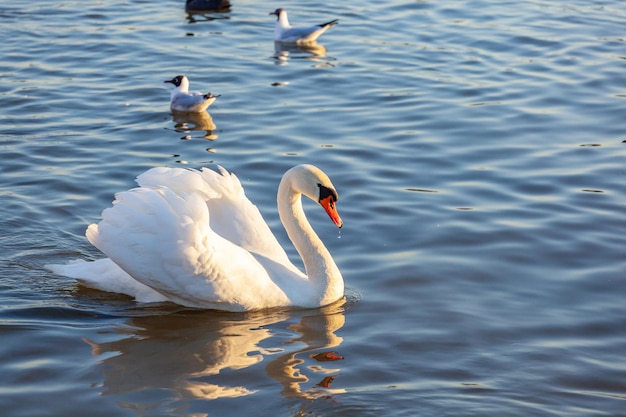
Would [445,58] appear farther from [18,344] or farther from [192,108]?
[18,344]

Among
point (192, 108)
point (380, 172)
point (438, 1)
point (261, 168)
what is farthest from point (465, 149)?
point (438, 1)

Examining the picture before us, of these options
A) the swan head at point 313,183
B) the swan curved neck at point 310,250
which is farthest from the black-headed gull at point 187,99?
the swan head at point 313,183

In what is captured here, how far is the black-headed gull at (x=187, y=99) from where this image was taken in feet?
44.3

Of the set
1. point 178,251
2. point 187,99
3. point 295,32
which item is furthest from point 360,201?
point 295,32

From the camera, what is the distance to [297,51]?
57.0 feet

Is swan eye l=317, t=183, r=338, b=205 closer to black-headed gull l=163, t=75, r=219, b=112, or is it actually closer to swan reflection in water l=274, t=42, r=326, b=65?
black-headed gull l=163, t=75, r=219, b=112

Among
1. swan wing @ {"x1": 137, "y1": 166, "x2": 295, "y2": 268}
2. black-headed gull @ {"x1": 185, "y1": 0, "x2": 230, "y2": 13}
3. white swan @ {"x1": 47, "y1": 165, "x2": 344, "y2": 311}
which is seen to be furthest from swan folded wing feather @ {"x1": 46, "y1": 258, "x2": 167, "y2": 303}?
black-headed gull @ {"x1": 185, "y1": 0, "x2": 230, "y2": 13}

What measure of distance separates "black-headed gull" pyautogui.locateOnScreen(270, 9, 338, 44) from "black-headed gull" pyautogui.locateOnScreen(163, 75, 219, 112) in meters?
4.03

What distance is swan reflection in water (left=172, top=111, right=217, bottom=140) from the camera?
42.9 feet

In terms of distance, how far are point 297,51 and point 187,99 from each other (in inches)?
164

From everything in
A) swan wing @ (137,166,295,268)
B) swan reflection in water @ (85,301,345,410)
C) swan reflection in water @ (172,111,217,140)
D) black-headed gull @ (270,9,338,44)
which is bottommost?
swan reflection in water @ (85,301,345,410)

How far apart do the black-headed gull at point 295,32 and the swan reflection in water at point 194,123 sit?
14.2 ft

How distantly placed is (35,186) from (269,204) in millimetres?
2229

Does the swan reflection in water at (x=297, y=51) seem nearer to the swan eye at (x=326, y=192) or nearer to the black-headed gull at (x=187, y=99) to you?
the black-headed gull at (x=187, y=99)
